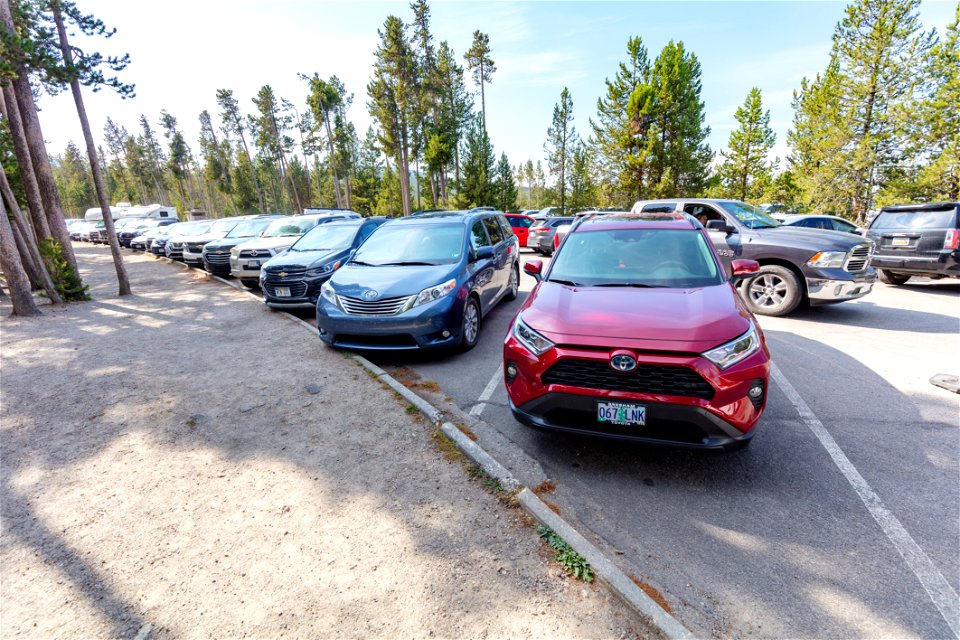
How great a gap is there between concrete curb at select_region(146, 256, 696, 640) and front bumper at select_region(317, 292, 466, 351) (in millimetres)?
1214

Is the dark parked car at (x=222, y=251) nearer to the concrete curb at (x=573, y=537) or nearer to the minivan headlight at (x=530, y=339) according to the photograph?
the concrete curb at (x=573, y=537)

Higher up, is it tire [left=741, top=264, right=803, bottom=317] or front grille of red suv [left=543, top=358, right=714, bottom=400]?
front grille of red suv [left=543, top=358, right=714, bottom=400]

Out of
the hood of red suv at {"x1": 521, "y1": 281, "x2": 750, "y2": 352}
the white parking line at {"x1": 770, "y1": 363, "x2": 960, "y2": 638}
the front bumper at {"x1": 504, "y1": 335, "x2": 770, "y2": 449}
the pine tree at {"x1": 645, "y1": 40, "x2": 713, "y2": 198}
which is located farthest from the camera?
the pine tree at {"x1": 645, "y1": 40, "x2": 713, "y2": 198}

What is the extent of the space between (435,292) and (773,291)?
6.17 metres

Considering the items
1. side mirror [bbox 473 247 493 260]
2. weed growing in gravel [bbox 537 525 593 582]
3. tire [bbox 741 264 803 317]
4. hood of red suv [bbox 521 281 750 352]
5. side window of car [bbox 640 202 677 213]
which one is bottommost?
weed growing in gravel [bbox 537 525 593 582]

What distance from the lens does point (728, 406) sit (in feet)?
8.55

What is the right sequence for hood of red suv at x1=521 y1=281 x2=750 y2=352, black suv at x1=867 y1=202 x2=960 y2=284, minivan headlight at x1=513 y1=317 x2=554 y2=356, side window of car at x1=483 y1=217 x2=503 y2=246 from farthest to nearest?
black suv at x1=867 y1=202 x2=960 y2=284, side window of car at x1=483 y1=217 x2=503 y2=246, minivan headlight at x1=513 y1=317 x2=554 y2=356, hood of red suv at x1=521 y1=281 x2=750 y2=352

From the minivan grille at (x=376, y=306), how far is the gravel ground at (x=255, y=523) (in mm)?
792

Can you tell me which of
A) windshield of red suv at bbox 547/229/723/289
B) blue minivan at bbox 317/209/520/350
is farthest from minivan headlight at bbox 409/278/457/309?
windshield of red suv at bbox 547/229/723/289

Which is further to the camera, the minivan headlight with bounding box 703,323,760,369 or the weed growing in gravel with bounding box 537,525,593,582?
the minivan headlight with bounding box 703,323,760,369

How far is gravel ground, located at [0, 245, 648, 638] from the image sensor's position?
6.56 ft

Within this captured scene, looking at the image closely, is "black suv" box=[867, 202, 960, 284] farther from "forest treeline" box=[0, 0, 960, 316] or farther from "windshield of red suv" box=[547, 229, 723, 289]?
A: "forest treeline" box=[0, 0, 960, 316]

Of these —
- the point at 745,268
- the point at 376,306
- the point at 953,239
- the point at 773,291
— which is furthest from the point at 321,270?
the point at 953,239

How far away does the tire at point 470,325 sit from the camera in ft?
18.3
